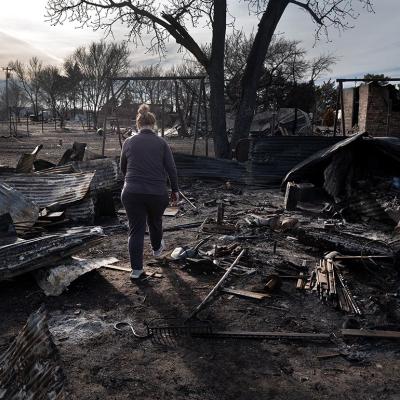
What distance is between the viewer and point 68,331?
12.6 ft

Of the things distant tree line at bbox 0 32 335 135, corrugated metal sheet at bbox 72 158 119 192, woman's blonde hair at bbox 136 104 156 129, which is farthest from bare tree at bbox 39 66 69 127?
woman's blonde hair at bbox 136 104 156 129

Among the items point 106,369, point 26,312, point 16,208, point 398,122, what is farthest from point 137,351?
point 398,122

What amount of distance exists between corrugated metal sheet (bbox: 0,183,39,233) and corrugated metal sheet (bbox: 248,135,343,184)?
251 inches

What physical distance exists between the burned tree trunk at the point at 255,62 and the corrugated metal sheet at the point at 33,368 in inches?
541

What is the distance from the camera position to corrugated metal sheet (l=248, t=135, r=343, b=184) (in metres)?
11.2

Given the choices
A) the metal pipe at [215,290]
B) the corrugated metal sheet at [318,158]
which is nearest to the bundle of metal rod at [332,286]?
the metal pipe at [215,290]

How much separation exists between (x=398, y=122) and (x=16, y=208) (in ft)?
57.0

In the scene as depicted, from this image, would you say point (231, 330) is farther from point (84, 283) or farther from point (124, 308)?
point (84, 283)

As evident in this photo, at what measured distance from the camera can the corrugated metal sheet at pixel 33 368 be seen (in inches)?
84.9

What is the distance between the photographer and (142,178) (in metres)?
4.95

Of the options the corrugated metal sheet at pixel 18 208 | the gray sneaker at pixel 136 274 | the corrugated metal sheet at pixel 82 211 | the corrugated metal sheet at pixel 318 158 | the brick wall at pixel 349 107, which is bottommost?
the gray sneaker at pixel 136 274

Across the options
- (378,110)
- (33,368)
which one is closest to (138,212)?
(33,368)

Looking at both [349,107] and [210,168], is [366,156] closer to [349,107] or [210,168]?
[210,168]

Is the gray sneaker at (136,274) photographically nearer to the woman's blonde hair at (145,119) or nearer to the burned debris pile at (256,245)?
the burned debris pile at (256,245)
